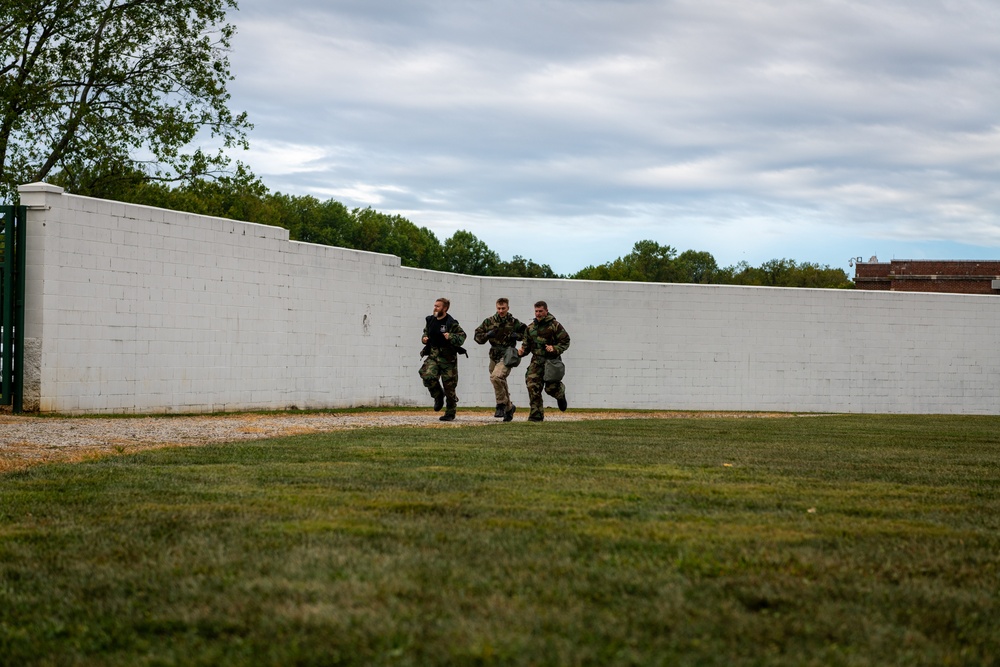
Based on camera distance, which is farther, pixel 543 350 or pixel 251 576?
pixel 543 350

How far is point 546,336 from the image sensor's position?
1677 centimetres

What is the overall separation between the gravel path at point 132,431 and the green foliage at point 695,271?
3165 inches

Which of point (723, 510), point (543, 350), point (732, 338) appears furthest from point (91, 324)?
point (732, 338)

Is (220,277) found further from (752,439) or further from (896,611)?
(896,611)

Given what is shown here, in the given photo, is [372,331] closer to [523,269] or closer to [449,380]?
[449,380]

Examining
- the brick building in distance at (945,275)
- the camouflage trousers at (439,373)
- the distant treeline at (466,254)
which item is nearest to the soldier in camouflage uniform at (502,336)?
the camouflage trousers at (439,373)

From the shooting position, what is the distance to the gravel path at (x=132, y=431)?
10241 millimetres

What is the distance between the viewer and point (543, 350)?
16797mm

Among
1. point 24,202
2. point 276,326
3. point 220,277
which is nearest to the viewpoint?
point 24,202

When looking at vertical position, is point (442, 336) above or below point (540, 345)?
above

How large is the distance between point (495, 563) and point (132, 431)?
876 centimetres

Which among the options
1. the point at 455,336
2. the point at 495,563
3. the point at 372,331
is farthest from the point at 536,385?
the point at 495,563

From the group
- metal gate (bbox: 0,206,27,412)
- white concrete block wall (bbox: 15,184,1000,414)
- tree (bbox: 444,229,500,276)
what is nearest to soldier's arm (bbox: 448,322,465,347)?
white concrete block wall (bbox: 15,184,1000,414)

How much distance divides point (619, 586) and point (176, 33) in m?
25.3
